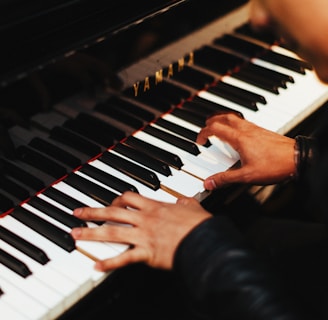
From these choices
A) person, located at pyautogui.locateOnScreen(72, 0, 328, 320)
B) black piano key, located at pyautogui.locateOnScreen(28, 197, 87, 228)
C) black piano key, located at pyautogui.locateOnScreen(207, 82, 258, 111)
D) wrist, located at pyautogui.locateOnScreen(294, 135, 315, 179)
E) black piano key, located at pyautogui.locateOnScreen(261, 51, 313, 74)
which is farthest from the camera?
black piano key, located at pyautogui.locateOnScreen(261, 51, 313, 74)

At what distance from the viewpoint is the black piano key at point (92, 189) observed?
141 cm

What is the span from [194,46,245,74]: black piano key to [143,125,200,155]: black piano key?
0.88ft

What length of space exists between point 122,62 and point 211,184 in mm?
402

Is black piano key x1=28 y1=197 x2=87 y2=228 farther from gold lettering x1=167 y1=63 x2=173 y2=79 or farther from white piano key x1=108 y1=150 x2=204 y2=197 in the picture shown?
gold lettering x1=167 y1=63 x2=173 y2=79

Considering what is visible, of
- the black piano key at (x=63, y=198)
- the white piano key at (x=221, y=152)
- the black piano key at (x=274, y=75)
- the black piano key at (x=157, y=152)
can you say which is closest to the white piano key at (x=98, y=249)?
the black piano key at (x=63, y=198)

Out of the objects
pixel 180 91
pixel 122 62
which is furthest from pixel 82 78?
pixel 180 91

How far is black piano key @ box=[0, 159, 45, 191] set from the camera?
1363 mm

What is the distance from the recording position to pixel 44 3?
4.50 feet

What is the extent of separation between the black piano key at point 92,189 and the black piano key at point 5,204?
16cm

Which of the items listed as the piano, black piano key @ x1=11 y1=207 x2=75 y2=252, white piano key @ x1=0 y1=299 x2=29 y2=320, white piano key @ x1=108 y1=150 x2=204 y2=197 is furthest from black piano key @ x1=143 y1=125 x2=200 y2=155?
white piano key @ x1=0 y1=299 x2=29 y2=320

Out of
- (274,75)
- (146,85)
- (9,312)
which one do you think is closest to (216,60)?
(274,75)

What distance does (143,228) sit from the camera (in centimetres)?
128

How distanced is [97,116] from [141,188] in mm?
236

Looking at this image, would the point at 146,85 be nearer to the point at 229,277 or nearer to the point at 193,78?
the point at 193,78
